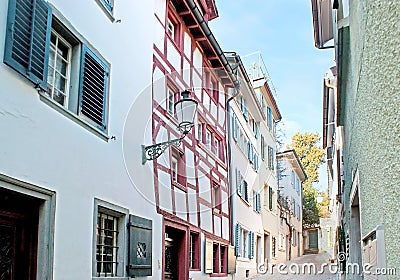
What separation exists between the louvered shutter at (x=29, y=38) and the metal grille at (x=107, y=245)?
2515 millimetres

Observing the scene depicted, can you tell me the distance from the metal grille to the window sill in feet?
3.57

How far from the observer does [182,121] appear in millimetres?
8539

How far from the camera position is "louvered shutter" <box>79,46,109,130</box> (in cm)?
659

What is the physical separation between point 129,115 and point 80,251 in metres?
2.63

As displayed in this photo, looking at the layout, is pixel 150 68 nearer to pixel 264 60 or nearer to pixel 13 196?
pixel 13 196

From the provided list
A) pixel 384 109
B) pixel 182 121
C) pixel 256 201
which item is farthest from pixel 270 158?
pixel 384 109

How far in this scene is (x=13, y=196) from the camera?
17.0 ft

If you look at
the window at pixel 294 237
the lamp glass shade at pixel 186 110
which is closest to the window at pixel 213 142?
the lamp glass shade at pixel 186 110

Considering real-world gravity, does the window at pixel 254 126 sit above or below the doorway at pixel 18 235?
above

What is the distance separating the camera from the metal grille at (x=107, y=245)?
23.2 feet

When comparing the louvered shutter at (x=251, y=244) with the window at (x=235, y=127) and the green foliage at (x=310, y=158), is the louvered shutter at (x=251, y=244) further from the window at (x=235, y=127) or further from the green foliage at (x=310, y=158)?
the green foliage at (x=310, y=158)

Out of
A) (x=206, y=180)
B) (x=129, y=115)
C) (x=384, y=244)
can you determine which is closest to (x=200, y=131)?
(x=206, y=180)

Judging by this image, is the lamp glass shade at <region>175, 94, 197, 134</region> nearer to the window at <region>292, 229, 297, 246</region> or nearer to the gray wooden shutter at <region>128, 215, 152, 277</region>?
the gray wooden shutter at <region>128, 215, 152, 277</region>

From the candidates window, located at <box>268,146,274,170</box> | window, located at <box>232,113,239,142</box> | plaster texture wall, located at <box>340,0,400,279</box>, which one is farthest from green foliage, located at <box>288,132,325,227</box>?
plaster texture wall, located at <box>340,0,400,279</box>
